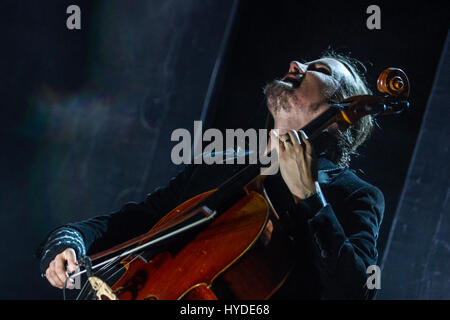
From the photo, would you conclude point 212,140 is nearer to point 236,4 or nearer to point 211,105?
point 211,105

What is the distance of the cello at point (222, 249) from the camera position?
37.6 inches

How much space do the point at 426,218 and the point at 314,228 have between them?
616 mm

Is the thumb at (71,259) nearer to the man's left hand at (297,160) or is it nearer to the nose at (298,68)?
the man's left hand at (297,160)

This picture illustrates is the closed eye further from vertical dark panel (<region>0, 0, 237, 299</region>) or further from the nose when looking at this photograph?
vertical dark panel (<region>0, 0, 237, 299</region>)

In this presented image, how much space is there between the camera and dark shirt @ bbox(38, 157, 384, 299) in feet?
3.51

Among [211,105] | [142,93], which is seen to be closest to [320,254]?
[211,105]

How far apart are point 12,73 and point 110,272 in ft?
3.84

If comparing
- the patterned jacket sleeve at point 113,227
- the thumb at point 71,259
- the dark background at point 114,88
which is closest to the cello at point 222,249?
the thumb at point 71,259

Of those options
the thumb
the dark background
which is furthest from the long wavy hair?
the thumb

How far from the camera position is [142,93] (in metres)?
1.96

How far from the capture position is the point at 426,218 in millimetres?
1418

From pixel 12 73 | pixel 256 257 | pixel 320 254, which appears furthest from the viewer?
pixel 12 73

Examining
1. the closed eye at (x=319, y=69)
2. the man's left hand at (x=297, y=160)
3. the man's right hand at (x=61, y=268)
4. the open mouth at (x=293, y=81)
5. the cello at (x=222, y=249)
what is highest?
the closed eye at (x=319, y=69)

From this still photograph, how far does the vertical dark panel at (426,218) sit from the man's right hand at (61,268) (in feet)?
3.68
